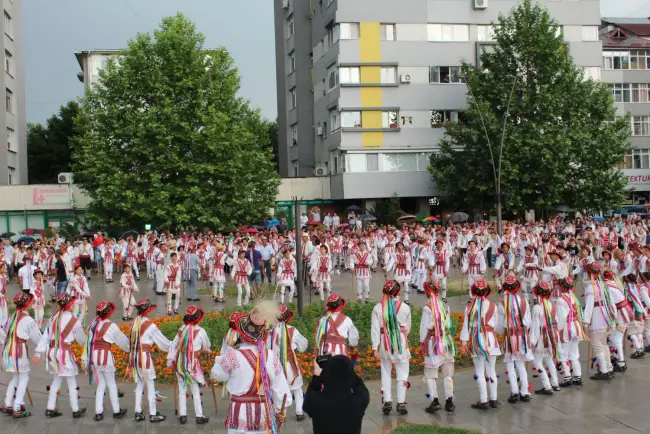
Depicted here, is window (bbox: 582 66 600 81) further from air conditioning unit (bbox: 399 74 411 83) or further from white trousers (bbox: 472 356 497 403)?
white trousers (bbox: 472 356 497 403)

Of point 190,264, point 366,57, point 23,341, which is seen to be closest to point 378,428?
point 23,341

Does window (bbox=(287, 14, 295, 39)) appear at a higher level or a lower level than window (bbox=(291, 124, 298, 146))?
higher

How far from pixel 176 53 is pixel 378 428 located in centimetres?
3127

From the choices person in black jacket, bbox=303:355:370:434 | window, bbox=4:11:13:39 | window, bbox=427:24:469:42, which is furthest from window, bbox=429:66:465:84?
person in black jacket, bbox=303:355:370:434

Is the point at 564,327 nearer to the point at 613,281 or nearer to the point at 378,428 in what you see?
the point at 613,281

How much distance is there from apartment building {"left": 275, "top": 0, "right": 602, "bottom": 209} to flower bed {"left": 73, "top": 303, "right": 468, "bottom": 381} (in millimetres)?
31625

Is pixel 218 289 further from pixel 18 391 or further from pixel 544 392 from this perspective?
pixel 544 392

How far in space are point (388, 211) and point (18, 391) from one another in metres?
35.6

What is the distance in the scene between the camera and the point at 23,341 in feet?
35.0

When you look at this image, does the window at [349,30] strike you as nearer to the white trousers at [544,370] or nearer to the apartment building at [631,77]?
the apartment building at [631,77]

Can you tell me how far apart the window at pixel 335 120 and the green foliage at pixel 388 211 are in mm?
5884

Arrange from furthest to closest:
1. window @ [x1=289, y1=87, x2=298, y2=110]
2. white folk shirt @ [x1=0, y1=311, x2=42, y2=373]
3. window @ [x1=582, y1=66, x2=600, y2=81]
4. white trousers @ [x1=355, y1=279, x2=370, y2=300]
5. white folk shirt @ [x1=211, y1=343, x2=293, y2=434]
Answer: window @ [x1=289, y1=87, x2=298, y2=110], window @ [x1=582, y1=66, x2=600, y2=81], white trousers @ [x1=355, y1=279, x2=370, y2=300], white folk shirt @ [x1=0, y1=311, x2=42, y2=373], white folk shirt @ [x1=211, y1=343, x2=293, y2=434]

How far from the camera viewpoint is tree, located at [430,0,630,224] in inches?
1582

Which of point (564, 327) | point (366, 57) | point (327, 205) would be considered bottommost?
point (564, 327)
